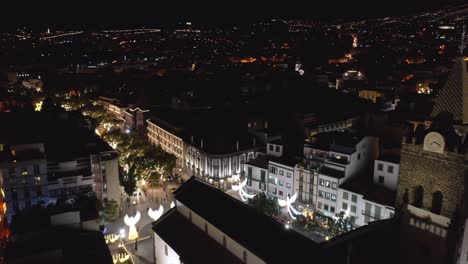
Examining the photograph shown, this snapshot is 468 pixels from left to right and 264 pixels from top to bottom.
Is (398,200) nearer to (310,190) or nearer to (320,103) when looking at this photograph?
(310,190)

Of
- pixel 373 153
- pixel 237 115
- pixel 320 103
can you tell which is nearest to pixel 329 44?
pixel 320 103

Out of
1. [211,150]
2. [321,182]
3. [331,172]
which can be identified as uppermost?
[331,172]

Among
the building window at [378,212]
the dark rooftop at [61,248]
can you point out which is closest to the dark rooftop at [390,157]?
the building window at [378,212]

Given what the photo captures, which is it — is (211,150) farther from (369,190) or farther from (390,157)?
(390,157)

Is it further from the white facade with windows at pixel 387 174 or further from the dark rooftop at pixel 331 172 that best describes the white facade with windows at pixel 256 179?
the white facade with windows at pixel 387 174

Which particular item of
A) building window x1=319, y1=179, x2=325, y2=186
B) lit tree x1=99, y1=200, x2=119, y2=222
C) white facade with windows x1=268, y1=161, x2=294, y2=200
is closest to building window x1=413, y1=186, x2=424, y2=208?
building window x1=319, y1=179, x2=325, y2=186

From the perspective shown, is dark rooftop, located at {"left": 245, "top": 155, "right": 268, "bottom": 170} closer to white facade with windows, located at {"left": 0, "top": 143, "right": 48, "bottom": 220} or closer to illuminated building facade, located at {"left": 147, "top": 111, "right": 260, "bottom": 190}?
illuminated building facade, located at {"left": 147, "top": 111, "right": 260, "bottom": 190}

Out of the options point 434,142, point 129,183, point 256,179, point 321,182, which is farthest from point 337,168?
point 129,183
